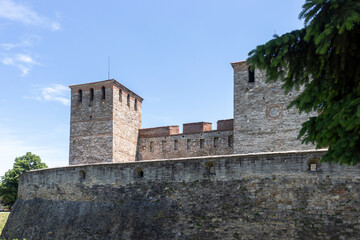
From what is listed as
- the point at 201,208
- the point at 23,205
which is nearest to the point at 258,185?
the point at 201,208

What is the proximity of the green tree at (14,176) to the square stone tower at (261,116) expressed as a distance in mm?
21734

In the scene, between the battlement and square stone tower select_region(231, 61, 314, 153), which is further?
the battlement

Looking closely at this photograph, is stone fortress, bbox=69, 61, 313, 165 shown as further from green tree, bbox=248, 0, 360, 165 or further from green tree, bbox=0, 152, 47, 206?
green tree, bbox=248, 0, 360, 165

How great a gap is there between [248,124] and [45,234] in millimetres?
11222

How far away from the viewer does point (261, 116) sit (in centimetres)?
2000

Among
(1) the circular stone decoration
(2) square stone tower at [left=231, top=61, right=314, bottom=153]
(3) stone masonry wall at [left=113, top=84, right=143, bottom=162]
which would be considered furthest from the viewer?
(3) stone masonry wall at [left=113, top=84, right=143, bottom=162]

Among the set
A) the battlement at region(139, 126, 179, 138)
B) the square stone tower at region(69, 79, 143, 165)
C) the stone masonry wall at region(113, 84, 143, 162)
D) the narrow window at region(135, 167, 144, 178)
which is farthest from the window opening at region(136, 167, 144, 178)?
the battlement at region(139, 126, 179, 138)

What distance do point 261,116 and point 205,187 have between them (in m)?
7.64

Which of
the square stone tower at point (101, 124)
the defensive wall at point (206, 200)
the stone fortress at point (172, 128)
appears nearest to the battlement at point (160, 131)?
the stone fortress at point (172, 128)

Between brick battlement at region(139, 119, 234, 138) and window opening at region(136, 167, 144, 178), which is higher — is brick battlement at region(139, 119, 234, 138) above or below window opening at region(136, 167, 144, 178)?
above

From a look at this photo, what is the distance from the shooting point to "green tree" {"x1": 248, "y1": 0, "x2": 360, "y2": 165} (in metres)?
5.35

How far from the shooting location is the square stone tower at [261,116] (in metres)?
19.3

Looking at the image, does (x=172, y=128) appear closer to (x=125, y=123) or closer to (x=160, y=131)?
(x=160, y=131)

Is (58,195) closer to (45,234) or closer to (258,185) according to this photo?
(45,234)
